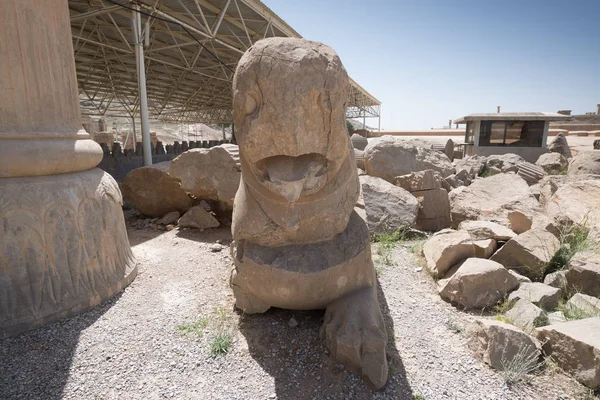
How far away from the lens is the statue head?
1493 millimetres

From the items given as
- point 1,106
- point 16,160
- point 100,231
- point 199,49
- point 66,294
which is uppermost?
point 199,49

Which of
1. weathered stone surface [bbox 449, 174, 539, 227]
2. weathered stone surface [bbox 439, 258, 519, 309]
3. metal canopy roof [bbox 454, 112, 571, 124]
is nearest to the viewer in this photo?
weathered stone surface [bbox 439, 258, 519, 309]

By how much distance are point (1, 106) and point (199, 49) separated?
28.2 feet

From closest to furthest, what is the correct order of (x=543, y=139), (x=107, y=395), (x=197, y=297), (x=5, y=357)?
1. (x=107, y=395)
2. (x=5, y=357)
3. (x=197, y=297)
4. (x=543, y=139)

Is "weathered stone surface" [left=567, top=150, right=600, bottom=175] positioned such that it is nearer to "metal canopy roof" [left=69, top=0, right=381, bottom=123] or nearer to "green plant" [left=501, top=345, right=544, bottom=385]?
"metal canopy roof" [left=69, top=0, right=381, bottom=123]

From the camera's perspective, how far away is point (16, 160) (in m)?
2.07

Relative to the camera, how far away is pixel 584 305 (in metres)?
2.11

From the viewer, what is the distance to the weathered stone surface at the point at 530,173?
571cm

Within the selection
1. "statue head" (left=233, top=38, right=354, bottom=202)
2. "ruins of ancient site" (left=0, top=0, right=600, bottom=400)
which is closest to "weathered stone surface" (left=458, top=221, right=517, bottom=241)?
"ruins of ancient site" (left=0, top=0, right=600, bottom=400)

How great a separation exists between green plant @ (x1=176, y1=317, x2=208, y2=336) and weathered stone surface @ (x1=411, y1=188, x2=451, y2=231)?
2.69 m

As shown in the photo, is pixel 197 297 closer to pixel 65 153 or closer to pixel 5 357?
pixel 5 357

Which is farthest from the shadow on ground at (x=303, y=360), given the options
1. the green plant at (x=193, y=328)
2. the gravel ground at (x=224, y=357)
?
the green plant at (x=193, y=328)

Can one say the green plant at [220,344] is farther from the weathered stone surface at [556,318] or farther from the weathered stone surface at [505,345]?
the weathered stone surface at [556,318]

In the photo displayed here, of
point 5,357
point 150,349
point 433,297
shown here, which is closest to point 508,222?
point 433,297
